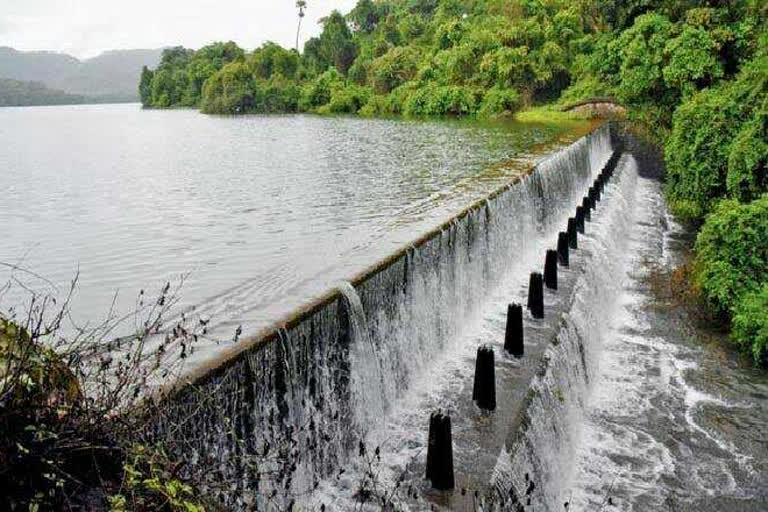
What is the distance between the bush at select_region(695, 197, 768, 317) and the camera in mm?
11062

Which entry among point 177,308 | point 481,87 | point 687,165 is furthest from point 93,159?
point 481,87

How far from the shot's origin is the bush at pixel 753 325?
984 cm

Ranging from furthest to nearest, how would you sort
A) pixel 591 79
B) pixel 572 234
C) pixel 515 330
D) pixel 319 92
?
pixel 319 92 → pixel 591 79 → pixel 572 234 → pixel 515 330

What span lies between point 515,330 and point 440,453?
3297 millimetres

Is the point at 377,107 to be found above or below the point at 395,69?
below

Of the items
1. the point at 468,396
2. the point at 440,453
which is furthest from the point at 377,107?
the point at 440,453

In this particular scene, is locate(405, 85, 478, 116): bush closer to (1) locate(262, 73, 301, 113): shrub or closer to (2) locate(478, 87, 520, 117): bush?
(2) locate(478, 87, 520, 117): bush

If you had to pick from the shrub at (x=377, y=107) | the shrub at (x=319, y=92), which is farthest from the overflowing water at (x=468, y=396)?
the shrub at (x=319, y=92)

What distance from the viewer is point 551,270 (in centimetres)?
1134

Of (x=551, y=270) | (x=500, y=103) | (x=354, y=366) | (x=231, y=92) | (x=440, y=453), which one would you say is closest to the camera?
(x=440, y=453)

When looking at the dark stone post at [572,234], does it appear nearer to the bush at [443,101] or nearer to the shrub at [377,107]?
the bush at [443,101]

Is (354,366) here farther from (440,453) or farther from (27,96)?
(27,96)

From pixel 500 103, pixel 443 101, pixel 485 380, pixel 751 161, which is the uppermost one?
pixel 443 101

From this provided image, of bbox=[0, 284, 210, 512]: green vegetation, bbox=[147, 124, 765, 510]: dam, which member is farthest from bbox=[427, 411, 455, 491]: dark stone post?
bbox=[0, 284, 210, 512]: green vegetation
